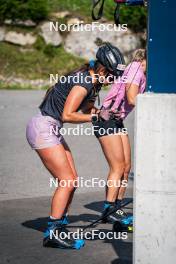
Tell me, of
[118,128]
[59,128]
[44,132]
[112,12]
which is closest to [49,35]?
[112,12]

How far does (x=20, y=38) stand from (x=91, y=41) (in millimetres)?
2946

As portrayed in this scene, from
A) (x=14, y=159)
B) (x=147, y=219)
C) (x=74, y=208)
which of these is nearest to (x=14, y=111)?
(x=14, y=159)

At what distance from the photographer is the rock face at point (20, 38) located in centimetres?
3731

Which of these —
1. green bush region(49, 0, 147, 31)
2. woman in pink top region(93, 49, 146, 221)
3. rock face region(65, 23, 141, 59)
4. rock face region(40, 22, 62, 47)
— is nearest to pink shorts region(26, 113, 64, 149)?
woman in pink top region(93, 49, 146, 221)

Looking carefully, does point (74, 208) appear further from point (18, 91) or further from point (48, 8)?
point (48, 8)

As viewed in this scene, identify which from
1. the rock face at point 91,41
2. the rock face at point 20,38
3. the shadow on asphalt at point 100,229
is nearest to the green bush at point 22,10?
the rock face at point 20,38

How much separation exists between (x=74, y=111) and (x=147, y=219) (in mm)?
1626

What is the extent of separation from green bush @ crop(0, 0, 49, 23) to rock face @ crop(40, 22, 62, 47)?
484 mm

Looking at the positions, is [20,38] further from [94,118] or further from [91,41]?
[94,118]

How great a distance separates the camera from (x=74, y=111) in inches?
301

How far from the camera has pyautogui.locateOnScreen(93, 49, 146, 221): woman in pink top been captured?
891cm

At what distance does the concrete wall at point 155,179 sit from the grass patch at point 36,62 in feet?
94.7

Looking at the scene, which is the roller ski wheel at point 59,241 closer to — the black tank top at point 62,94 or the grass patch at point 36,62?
the black tank top at point 62,94

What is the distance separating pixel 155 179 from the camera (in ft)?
20.6
